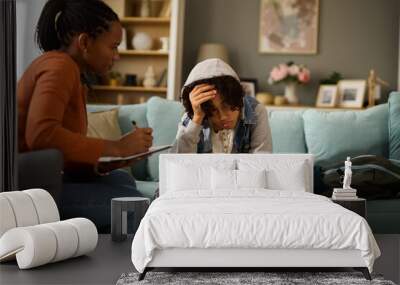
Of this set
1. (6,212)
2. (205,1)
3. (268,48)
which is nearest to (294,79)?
(268,48)

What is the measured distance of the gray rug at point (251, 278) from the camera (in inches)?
111

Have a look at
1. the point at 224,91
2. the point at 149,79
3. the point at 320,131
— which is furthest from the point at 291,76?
the point at 224,91

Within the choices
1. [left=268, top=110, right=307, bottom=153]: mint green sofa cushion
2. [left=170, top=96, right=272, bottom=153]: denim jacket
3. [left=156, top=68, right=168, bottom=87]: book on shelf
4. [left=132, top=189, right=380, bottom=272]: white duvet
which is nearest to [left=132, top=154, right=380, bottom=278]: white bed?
[left=132, top=189, right=380, bottom=272]: white duvet

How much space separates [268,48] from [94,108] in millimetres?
3416

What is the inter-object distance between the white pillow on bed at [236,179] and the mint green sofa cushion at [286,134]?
3.04ft

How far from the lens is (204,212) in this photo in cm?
286

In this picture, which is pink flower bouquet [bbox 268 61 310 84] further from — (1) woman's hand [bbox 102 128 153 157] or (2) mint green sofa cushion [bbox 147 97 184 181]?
(1) woman's hand [bbox 102 128 153 157]

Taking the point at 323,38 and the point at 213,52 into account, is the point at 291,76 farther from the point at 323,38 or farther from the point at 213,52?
the point at 213,52

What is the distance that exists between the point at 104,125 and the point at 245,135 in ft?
3.17

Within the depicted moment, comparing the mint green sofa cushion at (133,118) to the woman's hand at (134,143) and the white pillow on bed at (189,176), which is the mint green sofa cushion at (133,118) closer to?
the woman's hand at (134,143)

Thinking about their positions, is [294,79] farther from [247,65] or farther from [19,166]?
[19,166]

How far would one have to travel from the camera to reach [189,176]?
148 inches

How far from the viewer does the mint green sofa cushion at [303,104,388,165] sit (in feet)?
15.1

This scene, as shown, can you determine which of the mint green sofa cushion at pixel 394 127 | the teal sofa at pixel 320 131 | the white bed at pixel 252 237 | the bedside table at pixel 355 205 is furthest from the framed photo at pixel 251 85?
the white bed at pixel 252 237
